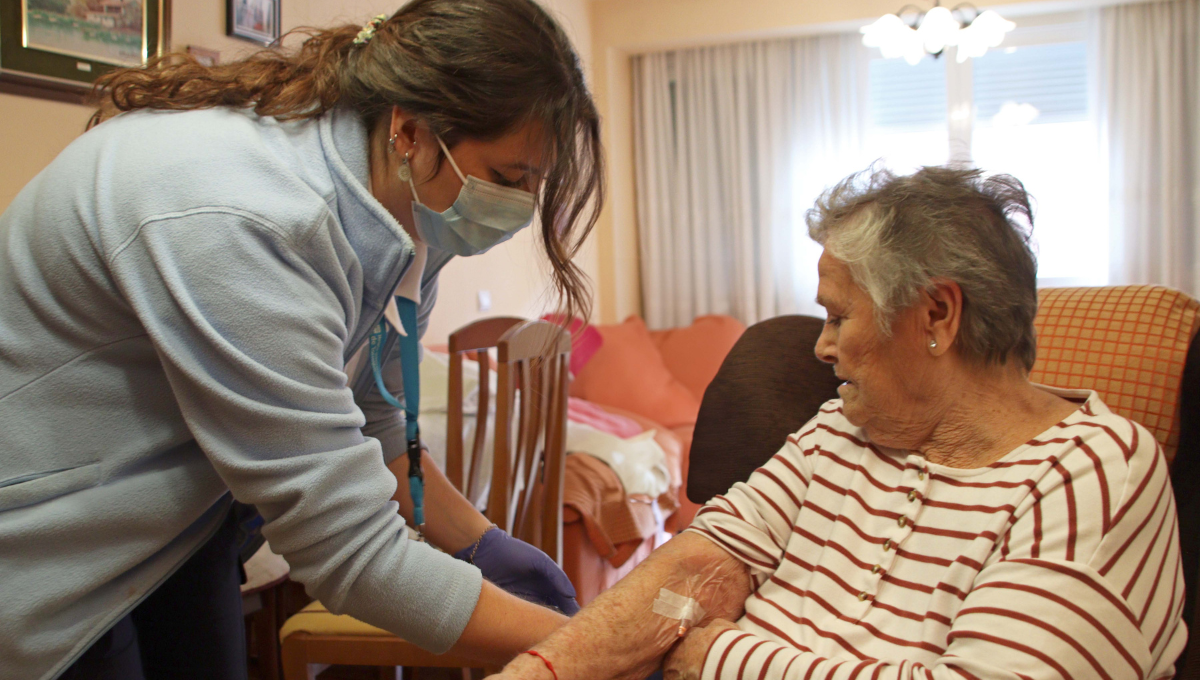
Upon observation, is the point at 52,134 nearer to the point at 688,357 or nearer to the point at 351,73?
the point at 351,73

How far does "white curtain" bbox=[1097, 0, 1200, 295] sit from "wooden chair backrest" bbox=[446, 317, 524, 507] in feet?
11.9

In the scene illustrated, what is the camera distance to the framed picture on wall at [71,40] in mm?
1805

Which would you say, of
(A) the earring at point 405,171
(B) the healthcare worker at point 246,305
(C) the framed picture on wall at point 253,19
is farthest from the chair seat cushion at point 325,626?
(C) the framed picture on wall at point 253,19

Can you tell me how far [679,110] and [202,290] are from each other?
4385 mm

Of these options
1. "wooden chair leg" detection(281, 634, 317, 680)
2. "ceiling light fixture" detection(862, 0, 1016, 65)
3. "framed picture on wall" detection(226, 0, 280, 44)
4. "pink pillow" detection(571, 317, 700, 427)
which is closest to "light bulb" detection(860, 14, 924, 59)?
"ceiling light fixture" detection(862, 0, 1016, 65)

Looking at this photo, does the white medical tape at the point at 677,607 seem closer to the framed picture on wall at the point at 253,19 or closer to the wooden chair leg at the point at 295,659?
the wooden chair leg at the point at 295,659

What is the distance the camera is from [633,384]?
4.12m

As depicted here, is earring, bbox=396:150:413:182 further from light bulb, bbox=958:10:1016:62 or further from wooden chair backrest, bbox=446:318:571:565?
light bulb, bbox=958:10:1016:62

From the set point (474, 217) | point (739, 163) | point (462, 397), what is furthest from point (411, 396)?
point (739, 163)

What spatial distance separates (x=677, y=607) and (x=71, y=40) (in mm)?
1870

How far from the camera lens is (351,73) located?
3.24ft

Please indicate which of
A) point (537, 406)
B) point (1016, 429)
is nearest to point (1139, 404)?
point (1016, 429)

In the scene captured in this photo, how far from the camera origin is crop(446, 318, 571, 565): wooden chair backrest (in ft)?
5.85

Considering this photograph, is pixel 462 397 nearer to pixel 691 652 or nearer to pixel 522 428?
pixel 522 428
